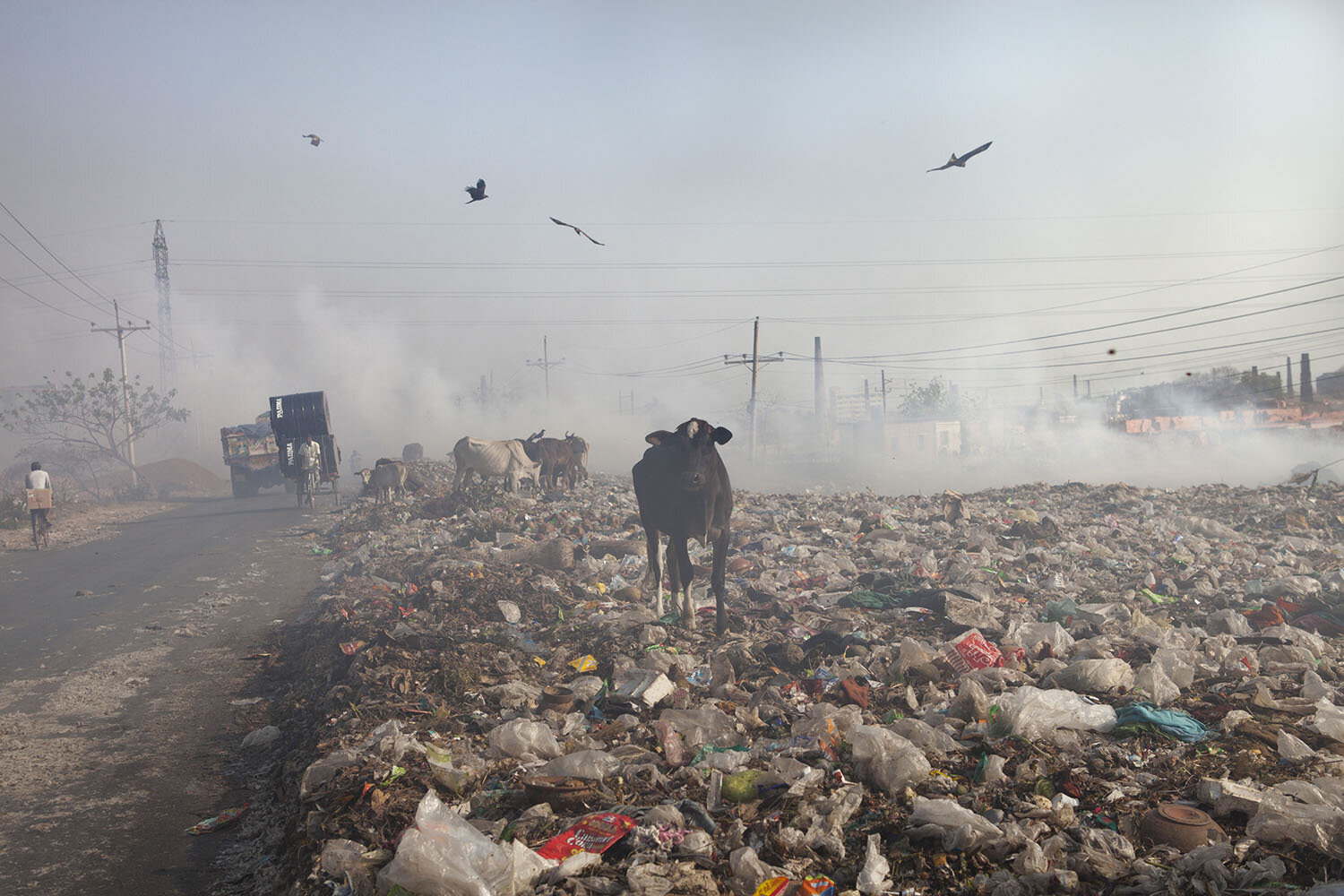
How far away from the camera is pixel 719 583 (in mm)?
7816

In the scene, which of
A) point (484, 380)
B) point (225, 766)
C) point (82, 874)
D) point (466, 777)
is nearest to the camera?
point (82, 874)

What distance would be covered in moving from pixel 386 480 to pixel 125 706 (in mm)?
13638

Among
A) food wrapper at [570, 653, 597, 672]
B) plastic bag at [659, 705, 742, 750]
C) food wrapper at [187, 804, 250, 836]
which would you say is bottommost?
food wrapper at [187, 804, 250, 836]

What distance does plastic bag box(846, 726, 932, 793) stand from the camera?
3916 millimetres

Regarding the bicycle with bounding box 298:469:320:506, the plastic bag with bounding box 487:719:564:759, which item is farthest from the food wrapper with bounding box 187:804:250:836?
the bicycle with bounding box 298:469:320:506

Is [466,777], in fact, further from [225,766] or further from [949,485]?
[949,485]

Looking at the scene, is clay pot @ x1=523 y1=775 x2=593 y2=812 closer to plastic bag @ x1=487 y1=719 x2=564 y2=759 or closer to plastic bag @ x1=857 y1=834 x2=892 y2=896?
plastic bag @ x1=487 y1=719 x2=564 y2=759

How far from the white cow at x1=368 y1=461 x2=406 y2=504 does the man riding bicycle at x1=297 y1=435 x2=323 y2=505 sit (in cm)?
238

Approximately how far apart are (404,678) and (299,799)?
1.74 metres

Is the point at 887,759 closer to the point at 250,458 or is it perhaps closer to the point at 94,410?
the point at 250,458

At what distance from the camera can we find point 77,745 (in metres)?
5.70

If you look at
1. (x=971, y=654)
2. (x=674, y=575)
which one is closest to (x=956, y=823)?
(x=971, y=654)

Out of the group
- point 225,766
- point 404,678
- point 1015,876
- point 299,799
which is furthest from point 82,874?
point 1015,876

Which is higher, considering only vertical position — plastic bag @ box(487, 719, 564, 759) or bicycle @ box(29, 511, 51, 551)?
bicycle @ box(29, 511, 51, 551)
